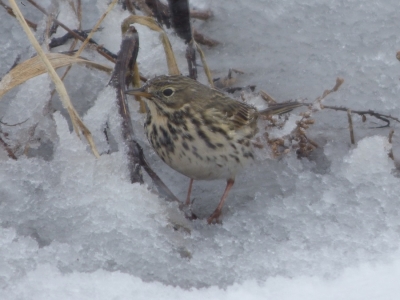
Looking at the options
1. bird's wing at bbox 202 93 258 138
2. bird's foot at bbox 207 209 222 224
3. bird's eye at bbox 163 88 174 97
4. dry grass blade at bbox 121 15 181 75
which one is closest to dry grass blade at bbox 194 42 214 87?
dry grass blade at bbox 121 15 181 75

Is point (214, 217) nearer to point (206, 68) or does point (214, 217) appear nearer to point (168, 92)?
point (168, 92)

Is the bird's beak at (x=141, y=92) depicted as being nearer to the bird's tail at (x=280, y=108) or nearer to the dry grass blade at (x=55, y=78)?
the dry grass blade at (x=55, y=78)

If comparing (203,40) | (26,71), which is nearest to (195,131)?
(26,71)

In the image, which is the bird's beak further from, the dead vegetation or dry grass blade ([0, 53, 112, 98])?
dry grass blade ([0, 53, 112, 98])

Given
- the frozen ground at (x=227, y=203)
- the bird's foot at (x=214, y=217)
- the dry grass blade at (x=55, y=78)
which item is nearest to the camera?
the frozen ground at (x=227, y=203)

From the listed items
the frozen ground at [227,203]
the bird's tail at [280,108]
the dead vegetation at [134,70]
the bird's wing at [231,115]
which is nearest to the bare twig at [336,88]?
the dead vegetation at [134,70]
